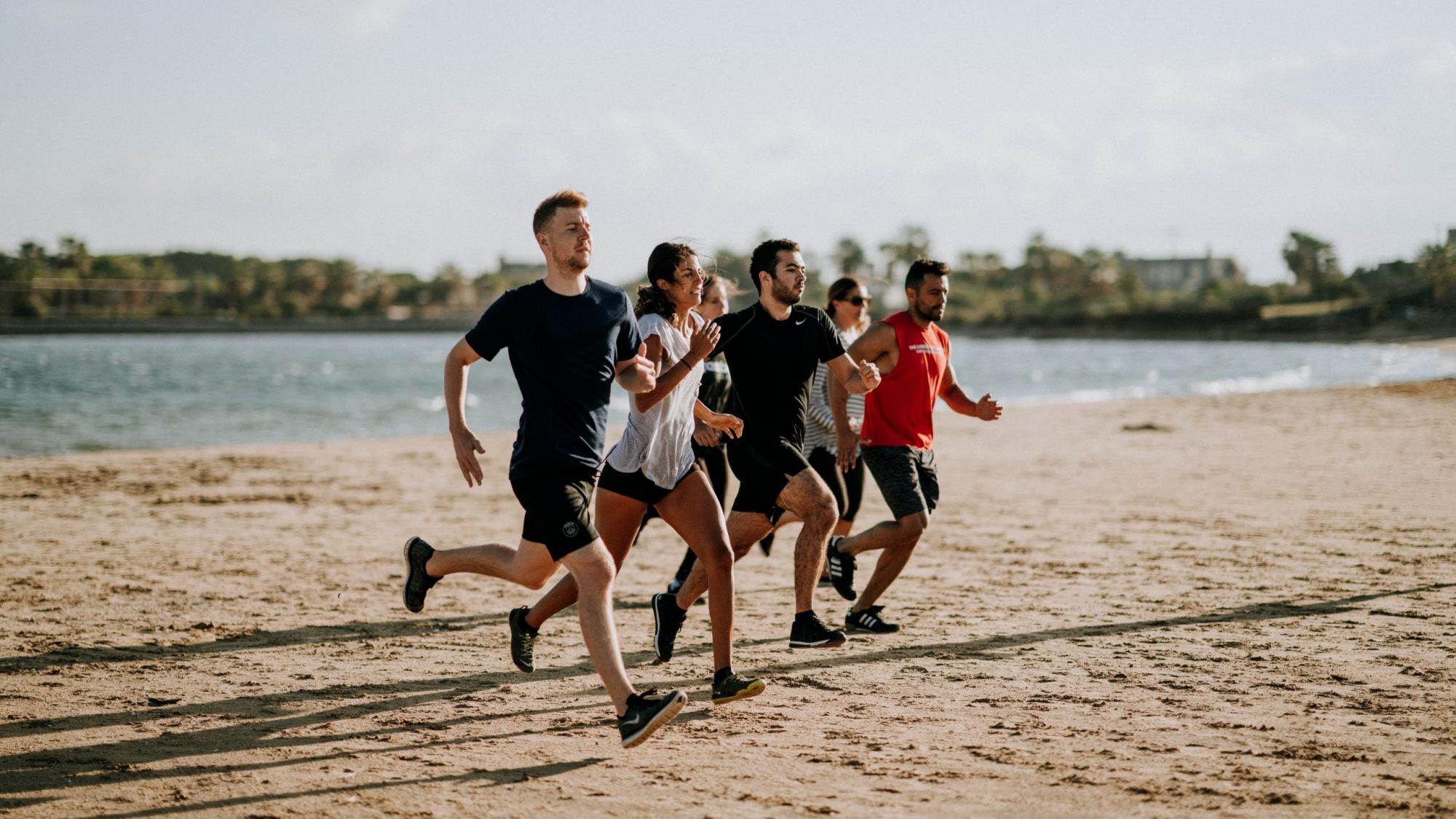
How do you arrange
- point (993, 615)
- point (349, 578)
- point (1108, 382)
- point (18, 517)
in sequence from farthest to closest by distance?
point (1108, 382) < point (18, 517) < point (349, 578) < point (993, 615)

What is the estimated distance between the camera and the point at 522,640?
19.1 ft

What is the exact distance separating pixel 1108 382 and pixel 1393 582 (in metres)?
50.9

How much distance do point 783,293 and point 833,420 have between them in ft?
7.12

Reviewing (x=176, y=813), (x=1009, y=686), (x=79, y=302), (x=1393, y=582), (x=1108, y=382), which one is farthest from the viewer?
(x=79, y=302)

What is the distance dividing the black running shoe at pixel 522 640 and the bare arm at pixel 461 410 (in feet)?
3.58

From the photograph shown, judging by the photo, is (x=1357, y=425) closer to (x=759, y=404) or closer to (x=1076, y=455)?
(x=1076, y=455)

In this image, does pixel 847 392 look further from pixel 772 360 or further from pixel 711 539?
pixel 711 539

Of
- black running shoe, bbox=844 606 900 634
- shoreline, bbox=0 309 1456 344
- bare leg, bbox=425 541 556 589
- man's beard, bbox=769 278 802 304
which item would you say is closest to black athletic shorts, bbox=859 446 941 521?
black running shoe, bbox=844 606 900 634

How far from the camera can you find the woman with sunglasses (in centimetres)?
813

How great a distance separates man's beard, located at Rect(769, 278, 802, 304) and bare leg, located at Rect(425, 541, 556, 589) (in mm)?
1748

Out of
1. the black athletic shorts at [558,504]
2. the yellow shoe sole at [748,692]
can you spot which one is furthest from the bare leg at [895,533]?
the black athletic shorts at [558,504]

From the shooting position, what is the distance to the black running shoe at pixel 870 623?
697 cm

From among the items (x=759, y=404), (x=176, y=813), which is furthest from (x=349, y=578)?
(x=176, y=813)

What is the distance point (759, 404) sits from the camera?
20.0 feet
